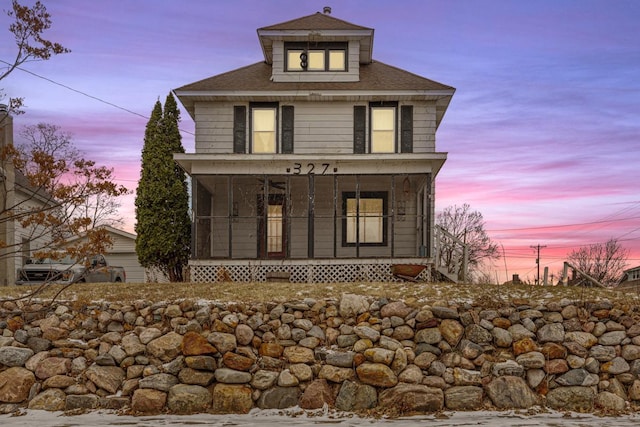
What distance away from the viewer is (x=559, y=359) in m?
10.1

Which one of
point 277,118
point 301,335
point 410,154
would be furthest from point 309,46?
point 301,335

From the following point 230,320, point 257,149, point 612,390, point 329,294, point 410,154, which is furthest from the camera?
point 257,149

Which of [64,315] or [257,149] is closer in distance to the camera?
[64,315]

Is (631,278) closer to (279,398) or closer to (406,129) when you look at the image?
(406,129)

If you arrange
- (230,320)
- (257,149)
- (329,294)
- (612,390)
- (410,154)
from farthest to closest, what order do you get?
1. (257,149)
2. (410,154)
3. (329,294)
4. (230,320)
5. (612,390)

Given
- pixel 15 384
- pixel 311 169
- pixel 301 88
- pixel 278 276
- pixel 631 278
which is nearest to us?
pixel 15 384

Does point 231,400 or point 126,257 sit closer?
point 231,400

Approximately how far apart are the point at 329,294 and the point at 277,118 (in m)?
8.40

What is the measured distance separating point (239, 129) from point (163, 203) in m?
3.37

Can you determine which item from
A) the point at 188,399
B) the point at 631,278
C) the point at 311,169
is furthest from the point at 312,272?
the point at 631,278

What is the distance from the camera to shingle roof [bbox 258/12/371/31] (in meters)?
18.9

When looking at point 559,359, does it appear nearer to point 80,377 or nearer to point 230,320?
point 230,320

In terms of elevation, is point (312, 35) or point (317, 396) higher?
point (312, 35)

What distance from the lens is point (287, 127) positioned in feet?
60.1
